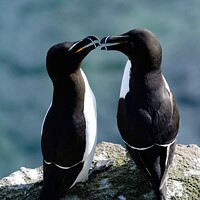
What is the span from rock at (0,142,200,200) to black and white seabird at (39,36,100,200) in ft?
0.98

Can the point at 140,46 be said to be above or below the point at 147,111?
above

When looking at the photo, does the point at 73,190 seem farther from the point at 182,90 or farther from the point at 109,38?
the point at 182,90

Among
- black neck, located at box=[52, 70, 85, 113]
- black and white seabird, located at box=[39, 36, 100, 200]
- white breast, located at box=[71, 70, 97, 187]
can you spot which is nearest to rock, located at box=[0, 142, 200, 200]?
white breast, located at box=[71, 70, 97, 187]

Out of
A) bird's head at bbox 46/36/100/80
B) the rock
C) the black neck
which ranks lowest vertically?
the rock

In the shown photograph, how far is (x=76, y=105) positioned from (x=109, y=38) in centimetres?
60

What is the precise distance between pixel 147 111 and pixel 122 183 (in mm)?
736

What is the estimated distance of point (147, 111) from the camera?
583cm

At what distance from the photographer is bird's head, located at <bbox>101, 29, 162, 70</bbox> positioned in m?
5.88

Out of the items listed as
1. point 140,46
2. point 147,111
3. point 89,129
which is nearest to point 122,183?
point 89,129

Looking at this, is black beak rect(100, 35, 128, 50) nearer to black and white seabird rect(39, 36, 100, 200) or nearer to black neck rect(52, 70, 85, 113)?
black and white seabird rect(39, 36, 100, 200)

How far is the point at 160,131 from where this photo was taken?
579 cm

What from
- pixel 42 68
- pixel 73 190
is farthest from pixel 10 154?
pixel 73 190

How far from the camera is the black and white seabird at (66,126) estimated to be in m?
5.80

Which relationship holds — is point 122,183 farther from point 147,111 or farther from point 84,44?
point 84,44
